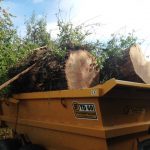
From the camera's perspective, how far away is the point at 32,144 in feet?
16.0

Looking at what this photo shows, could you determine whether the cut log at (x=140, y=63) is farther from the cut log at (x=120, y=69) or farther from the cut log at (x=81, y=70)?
the cut log at (x=81, y=70)

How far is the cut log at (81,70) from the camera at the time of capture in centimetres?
490

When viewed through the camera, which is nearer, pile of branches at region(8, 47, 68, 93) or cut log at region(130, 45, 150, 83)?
pile of branches at region(8, 47, 68, 93)

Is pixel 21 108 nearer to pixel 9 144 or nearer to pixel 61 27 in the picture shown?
pixel 9 144

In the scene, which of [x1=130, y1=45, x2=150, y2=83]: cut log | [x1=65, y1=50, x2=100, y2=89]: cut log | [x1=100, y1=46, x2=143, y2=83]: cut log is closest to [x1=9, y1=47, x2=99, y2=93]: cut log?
[x1=65, y1=50, x2=100, y2=89]: cut log

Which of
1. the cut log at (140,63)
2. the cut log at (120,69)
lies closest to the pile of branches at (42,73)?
the cut log at (120,69)

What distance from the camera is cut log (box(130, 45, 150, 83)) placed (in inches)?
205

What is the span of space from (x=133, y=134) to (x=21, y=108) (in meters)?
1.76

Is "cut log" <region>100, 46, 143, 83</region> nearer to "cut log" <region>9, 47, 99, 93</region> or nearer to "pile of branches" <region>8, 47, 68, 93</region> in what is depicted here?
"cut log" <region>9, 47, 99, 93</region>

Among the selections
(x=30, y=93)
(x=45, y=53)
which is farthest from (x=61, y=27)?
(x=30, y=93)

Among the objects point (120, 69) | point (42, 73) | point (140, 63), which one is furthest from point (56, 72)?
point (140, 63)

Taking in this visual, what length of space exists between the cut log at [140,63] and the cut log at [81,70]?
0.53 m

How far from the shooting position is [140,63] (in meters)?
5.32

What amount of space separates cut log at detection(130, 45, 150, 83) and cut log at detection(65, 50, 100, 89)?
1.74ft
